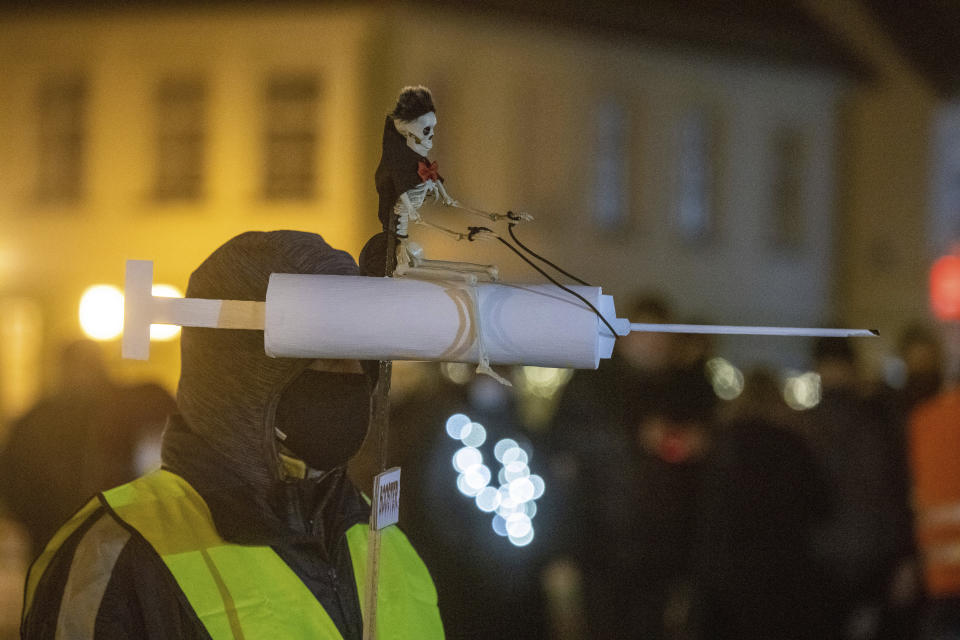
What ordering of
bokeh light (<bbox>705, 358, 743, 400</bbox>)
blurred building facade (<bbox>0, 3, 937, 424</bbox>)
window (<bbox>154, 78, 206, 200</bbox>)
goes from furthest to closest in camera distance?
bokeh light (<bbox>705, 358, 743, 400</bbox>) < window (<bbox>154, 78, 206, 200</bbox>) < blurred building facade (<bbox>0, 3, 937, 424</bbox>)

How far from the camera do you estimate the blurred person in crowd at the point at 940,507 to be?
508cm

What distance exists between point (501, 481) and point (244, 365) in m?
3.09

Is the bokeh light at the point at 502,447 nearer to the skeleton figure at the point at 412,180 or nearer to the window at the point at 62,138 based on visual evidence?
the skeleton figure at the point at 412,180

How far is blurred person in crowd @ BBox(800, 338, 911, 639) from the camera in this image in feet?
17.7

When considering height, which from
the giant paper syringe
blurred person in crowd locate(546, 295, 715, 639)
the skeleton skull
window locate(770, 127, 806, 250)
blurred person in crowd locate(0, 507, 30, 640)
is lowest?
blurred person in crowd locate(0, 507, 30, 640)

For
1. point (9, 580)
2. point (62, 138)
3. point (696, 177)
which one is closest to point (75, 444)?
point (9, 580)

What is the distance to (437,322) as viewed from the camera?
1.53 m

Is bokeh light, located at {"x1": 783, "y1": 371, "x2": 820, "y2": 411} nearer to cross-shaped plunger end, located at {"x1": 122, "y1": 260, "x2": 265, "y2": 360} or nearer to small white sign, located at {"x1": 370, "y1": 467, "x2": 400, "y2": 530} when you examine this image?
small white sign, located at {"x1": 370, "y1": 467, "x2": 400, "y2": 530}

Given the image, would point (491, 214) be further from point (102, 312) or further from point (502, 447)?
point (102, 312)

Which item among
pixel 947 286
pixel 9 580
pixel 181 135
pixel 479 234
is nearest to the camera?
pixel 479 234

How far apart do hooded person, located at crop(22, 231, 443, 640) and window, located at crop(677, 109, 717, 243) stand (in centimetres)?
1714

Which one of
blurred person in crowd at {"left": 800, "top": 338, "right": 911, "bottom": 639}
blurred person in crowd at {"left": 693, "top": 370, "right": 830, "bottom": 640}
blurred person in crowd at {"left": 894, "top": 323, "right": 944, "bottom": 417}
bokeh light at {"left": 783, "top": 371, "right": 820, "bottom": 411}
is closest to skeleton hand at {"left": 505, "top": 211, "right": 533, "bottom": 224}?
blurred person in crowd at {"left": 693, "top": 370, "right": 830, "bottom": 640}

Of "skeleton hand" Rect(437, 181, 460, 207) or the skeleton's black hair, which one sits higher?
the skeleton's black hair

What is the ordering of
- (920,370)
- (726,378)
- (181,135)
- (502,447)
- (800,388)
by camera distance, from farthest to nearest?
(800,388)
(726,378)
(181,135)
(920,370)
(502,447)
